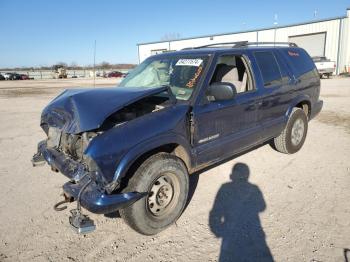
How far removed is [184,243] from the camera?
10.3ft

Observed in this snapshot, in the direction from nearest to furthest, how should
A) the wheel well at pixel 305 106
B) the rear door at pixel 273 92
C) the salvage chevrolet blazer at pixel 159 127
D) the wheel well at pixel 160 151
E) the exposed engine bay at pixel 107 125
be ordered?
the salvage chevrolet blazer at pixel 159 127
the wheel well at pixel 160 151
the exposed engine bay at pixel 107 125
the rear door at pixel 273 92
the wheel well at pixel 305 106

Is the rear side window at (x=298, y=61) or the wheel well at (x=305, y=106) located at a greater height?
the rear side window at (x=298, y=61)

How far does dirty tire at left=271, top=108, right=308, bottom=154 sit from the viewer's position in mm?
5465

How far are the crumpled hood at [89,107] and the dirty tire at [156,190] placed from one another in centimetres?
65

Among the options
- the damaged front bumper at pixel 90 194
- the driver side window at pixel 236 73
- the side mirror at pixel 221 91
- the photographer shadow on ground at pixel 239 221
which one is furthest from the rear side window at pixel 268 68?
the damaged front bumper at pixel 90 194

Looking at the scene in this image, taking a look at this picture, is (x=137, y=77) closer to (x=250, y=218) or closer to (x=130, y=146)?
(x=130, y=146)

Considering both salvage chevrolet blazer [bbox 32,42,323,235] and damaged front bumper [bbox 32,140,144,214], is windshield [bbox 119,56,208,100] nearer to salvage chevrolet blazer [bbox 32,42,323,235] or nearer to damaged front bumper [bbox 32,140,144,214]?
salvage chevrolet blazer [bbox 32,42,323,235]

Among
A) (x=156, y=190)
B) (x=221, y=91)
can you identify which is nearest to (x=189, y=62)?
(x=221, y=91)

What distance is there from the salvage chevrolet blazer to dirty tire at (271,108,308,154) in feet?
0.90

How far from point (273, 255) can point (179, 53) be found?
2954mm

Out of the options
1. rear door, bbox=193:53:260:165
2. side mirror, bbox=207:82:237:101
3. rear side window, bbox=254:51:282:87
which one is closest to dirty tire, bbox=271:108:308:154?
rear side window, bbox=254:51:282:87

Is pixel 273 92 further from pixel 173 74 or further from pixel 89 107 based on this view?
pixel 89 107

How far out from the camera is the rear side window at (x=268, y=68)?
476 cm

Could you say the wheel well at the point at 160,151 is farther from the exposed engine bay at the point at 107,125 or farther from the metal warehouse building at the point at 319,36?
the metal warehouse building at the point at 319,36
